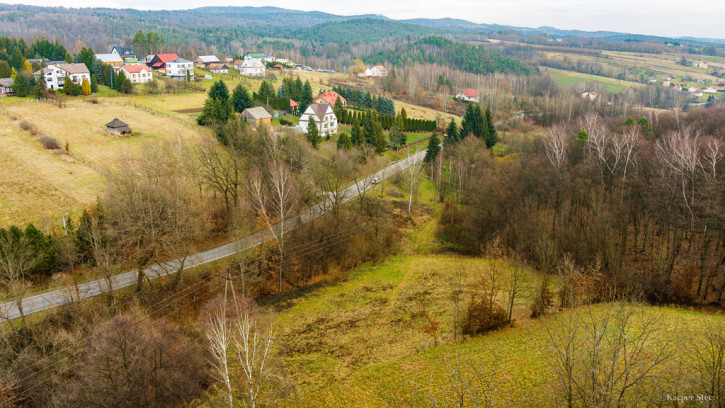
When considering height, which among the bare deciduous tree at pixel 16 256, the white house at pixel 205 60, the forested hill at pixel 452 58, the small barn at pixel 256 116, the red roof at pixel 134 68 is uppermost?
the forested hill at pixel 452 58

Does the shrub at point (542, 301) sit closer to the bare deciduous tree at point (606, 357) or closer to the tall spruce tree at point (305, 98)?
the bare deciduous tree at point (606, 357)

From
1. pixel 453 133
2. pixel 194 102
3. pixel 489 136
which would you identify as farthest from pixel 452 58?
pixel 194 102

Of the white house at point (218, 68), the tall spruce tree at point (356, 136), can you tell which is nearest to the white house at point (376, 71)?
the white house at point (218, 68)

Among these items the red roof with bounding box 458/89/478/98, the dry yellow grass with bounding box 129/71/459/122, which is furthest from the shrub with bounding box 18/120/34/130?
the red roof with bounding box 458/89/478/98

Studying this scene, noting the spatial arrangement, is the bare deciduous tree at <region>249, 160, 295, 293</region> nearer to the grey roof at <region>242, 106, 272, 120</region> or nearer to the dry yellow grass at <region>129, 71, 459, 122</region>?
the grey roof at <region>242, 106, 272, 120</region>

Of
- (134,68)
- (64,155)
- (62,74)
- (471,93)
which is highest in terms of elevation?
(134,68)

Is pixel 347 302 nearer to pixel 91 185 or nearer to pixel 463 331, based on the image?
pixel 463 331

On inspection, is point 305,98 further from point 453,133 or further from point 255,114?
point 453,133
